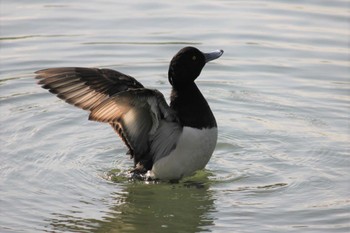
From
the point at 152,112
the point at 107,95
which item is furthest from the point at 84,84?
the point at 152,112

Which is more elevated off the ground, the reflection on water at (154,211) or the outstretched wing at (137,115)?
the outstretched wing at (137,115)

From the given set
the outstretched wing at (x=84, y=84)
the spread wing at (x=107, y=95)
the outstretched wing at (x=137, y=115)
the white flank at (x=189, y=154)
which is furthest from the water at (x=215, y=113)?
the outstretched wing at (x=84, y=84)

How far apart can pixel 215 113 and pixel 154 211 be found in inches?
97.3

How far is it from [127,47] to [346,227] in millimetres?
5389

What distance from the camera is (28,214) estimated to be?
8.27 meters

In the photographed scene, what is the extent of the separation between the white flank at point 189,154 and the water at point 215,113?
0.77 ft

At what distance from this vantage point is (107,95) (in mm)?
8234

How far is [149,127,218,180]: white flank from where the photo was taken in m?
8.59

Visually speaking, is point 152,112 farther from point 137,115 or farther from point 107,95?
point 107,95

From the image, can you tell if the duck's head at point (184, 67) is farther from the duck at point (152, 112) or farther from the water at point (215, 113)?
the water at point (215, 113)

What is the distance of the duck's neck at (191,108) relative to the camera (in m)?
8.62

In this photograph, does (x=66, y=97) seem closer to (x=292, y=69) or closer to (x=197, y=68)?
(x=197, y=68)

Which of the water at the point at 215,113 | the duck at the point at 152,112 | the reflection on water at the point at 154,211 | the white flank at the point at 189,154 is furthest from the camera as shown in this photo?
the white flank at the point at 189,154

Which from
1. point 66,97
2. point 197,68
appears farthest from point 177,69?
point 66,97
